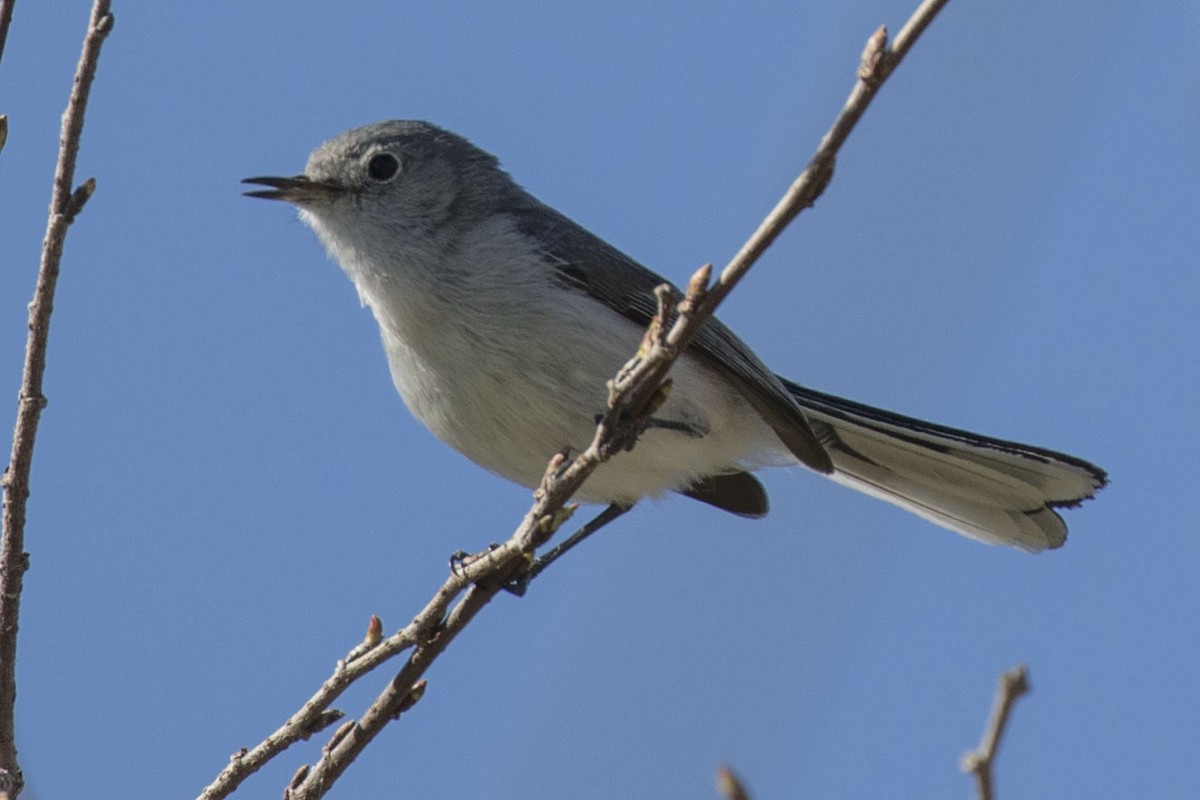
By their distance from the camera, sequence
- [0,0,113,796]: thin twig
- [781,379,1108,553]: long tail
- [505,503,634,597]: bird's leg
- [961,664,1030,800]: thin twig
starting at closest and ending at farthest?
[961,664,1030,800]: thin twig, [0,0,113,796]: thin twig, [505,503,634,597]: bird's leg, [781,379,1108,553]: long tail

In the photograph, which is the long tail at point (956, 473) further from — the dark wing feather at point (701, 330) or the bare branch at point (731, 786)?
the bare branch at point (731, 786)

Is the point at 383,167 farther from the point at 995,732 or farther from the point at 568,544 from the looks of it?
the point at 995,732

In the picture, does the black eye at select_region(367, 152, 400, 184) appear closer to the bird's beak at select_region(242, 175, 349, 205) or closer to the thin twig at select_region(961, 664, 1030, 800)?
the bird's beak at select_region(242, 175, 349, 205)

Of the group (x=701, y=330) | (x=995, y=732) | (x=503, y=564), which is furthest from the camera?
(x=701, y=330)

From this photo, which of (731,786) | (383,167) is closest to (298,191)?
(383,167)

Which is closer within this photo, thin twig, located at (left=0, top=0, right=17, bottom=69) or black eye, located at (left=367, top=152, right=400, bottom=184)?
thin twig, located at (left=0, top=0, right=17, bottom=69)

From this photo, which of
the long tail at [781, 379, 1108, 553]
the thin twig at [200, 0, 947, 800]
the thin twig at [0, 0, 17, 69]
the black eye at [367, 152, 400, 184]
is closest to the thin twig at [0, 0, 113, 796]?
the thin twig at [0, 0, 17, 69]

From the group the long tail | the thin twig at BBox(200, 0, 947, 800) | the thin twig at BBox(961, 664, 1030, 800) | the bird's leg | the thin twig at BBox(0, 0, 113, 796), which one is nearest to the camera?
the thin twig at BBox(961, 664, 1030, 800)
